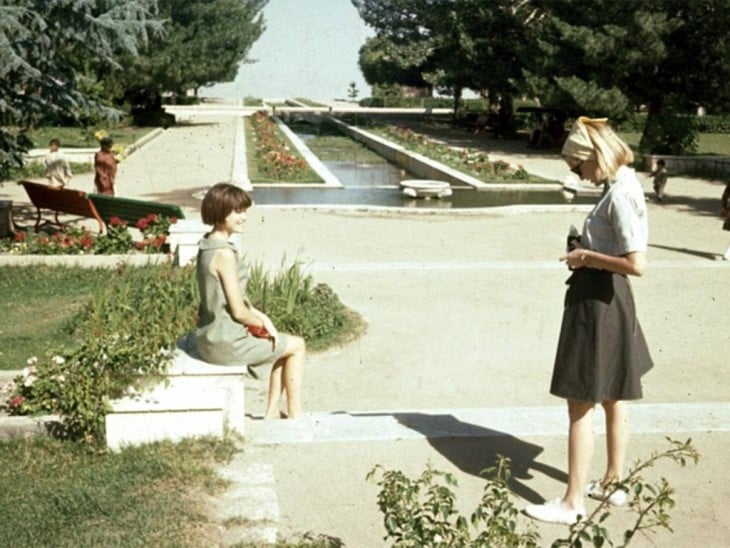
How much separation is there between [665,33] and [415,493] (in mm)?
26274

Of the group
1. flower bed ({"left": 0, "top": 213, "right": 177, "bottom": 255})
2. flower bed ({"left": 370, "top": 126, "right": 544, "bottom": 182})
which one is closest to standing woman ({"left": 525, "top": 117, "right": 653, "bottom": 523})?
flower bed ({"left": 0, "top": 213, "right": 177, "bottom": 255})

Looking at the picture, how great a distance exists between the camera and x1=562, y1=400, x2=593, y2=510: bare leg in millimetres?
4027

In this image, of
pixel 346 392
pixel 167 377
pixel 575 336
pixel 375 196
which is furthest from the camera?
pixel 375 196

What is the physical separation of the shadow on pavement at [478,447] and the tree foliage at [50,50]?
8826 millimetres

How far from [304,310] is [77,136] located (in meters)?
27.1

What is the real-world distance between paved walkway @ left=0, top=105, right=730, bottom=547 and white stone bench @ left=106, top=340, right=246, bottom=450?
0.25 meters

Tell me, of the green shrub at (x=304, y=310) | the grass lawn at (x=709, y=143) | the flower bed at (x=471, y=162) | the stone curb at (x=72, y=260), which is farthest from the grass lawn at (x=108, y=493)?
the grass lawn at (x=709, y=143)

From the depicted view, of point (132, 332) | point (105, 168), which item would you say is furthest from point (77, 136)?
point (132, 332)

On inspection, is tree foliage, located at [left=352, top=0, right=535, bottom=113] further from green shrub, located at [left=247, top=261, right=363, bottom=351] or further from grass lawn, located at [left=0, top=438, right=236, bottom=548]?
grass lawn, located at [left=0, top=438, right=236, bottom=548]

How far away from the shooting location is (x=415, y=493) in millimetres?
3145

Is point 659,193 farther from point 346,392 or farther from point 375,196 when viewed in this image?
point 346,392

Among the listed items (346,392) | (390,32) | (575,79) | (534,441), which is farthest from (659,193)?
(390,32)

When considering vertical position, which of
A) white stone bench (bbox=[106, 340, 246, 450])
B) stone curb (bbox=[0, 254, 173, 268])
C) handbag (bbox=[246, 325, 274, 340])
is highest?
handbag (bbox=[246, 325, 274, 340])

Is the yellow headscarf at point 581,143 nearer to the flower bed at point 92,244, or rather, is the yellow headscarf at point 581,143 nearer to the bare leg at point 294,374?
the bare leg at point 294,374
